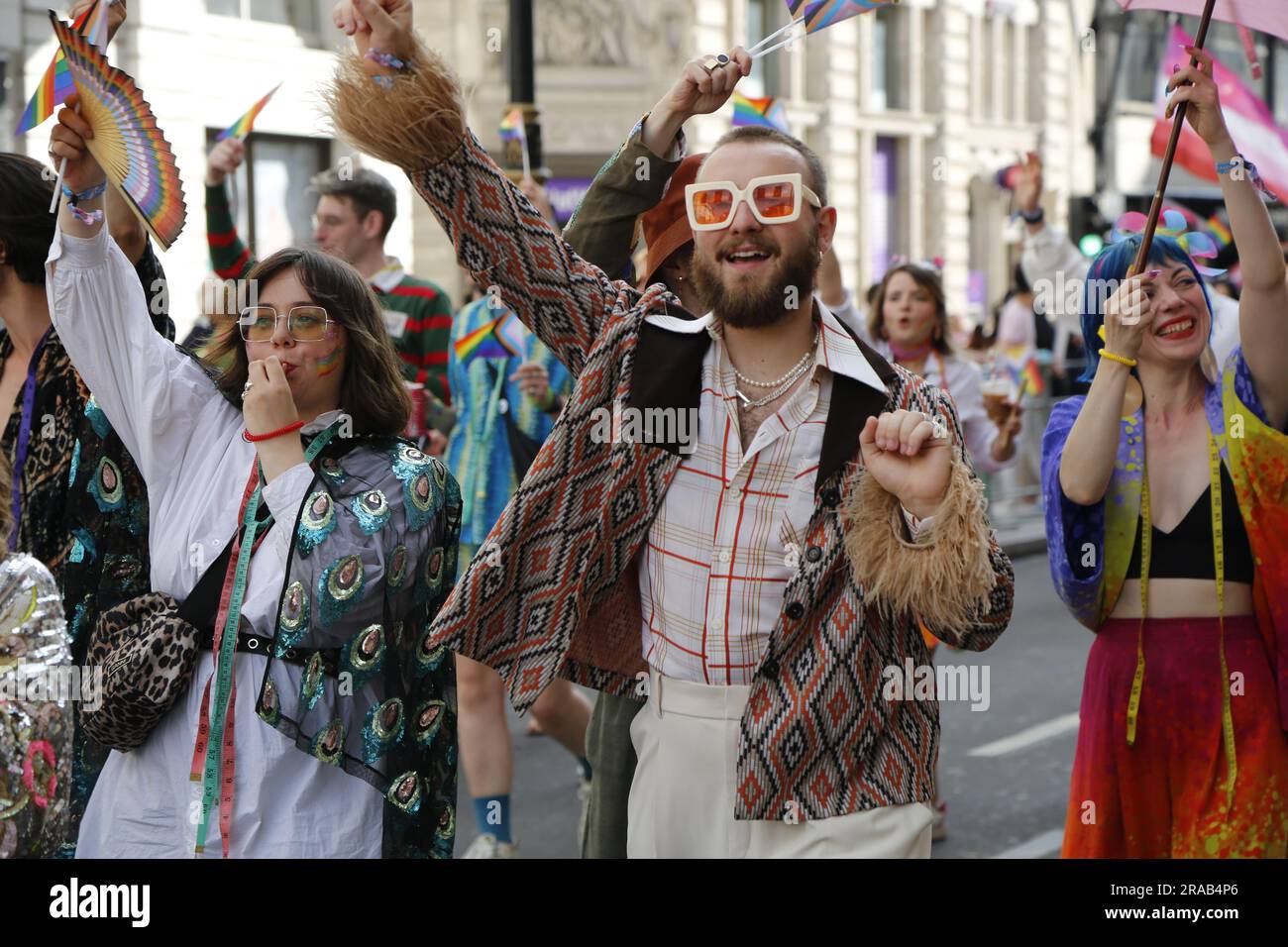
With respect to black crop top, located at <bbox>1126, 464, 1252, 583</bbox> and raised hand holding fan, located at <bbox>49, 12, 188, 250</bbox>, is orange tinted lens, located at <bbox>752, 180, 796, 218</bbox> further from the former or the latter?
black crop top, located at <bbox>1126, 464, 1252, 583</bbox>

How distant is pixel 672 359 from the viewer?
10.7 feet

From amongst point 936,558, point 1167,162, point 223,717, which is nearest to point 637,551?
point 936,558

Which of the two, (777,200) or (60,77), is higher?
(60,77)

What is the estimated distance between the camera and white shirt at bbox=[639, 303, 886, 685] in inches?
124

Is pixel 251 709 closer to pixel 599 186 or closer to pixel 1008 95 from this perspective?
pixel 599 186

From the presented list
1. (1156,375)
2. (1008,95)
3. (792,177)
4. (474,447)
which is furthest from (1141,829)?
(1008,95)

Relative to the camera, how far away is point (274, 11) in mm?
17719

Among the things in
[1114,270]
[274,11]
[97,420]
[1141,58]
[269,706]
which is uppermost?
[1141,58]

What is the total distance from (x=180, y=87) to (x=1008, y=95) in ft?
73.4

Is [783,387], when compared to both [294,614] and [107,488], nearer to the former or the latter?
[294,614]

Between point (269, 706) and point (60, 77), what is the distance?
1.43m

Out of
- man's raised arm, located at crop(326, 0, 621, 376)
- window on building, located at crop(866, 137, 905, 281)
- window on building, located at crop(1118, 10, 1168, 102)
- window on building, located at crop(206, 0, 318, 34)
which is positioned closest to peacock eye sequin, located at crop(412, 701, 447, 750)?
man's raised arm, located at crop(326, 0, 621, 376)

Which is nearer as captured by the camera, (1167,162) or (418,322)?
(1167,162)

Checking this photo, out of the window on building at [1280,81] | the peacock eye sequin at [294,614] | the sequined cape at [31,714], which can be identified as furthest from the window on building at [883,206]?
the sequined cape at [31,714]
